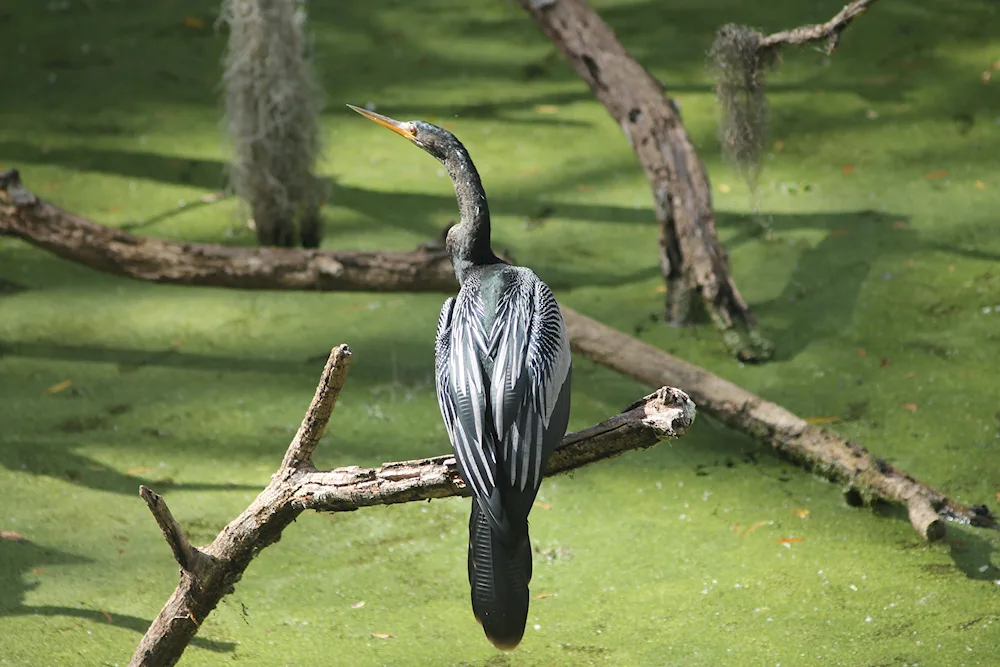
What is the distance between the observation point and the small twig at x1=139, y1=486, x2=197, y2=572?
1941mm

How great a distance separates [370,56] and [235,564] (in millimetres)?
4419

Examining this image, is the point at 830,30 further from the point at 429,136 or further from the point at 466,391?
the point at 466,391

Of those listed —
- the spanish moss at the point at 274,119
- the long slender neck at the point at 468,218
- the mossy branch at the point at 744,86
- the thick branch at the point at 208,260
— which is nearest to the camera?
the long slender neck at the point at 468,218

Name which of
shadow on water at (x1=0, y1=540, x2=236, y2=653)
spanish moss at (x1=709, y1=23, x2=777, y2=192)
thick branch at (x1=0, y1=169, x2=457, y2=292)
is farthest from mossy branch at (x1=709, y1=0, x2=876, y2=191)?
shadow on water at (x1=0, y1=540, x2=236, y2=653)

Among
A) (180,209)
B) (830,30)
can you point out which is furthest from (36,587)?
(180,209)

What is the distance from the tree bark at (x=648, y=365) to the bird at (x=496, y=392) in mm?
1107

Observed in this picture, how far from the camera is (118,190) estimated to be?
16.8 feet

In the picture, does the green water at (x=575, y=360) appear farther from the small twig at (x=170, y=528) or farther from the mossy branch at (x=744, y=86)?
the mossy branch at (x=744, y=86)

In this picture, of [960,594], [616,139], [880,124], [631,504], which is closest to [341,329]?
[631,504]

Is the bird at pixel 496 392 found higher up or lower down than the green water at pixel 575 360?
higher up

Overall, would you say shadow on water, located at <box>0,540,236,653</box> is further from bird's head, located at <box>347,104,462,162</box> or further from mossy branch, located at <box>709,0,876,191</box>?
mossy branch, located at <box>709,0,876,191</box>

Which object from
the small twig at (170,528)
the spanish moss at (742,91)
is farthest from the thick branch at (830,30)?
the small twig at (170,528)

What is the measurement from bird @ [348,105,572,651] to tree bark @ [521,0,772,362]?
5.07ft

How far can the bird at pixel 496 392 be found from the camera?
198cm
